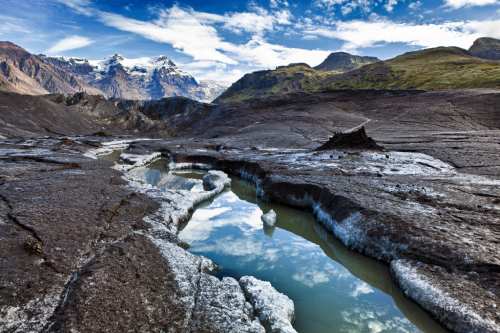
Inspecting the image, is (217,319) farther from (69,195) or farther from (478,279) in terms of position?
(69,195)

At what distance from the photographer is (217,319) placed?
4.10 meters

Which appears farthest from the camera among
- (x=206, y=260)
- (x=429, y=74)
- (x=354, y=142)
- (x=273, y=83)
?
(x=273, y=83)

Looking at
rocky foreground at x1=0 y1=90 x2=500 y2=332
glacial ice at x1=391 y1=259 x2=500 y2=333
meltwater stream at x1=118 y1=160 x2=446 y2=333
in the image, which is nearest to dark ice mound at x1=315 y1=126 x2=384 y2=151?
rocky foreground at x1=0 y1=90 x2=500 y2=332

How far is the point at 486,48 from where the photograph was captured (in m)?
131

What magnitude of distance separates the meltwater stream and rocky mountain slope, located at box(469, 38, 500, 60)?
579ft

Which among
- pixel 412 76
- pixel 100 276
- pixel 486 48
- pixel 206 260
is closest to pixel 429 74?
pixel 412 76

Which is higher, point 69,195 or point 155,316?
point 69,195

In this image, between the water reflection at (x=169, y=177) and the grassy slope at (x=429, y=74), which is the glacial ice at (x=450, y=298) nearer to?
the water reflection at (x=169, y=177)

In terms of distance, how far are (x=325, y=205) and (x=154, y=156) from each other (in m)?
19.7

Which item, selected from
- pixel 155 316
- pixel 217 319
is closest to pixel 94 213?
pixel 155 316

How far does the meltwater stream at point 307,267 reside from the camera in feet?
16.1

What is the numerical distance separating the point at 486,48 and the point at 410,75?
112765 millimetres

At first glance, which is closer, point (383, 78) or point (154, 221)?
point (154, 221)

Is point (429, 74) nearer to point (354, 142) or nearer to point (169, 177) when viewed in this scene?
point (354, 142)
